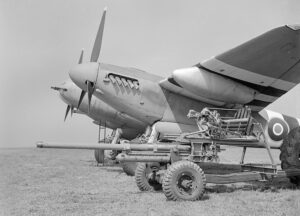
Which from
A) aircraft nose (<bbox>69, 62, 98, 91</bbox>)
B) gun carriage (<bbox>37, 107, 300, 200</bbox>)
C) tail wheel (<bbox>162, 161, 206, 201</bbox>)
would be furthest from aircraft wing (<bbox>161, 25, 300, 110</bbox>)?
tail wheel (<bbox>162, 161, 206, 201</bbox>)

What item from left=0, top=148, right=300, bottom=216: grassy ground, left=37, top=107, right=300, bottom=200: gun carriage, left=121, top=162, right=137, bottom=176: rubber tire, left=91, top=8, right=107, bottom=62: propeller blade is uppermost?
left=91, top=8, right=107, bottom=62: propeller blade

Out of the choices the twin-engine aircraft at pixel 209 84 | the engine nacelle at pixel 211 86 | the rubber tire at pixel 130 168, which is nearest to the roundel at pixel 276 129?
the twin-engine aircraft at pixel 209 84

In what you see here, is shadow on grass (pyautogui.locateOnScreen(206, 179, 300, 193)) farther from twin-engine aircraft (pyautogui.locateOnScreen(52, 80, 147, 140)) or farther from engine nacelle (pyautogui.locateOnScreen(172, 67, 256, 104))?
twin-engine aircraft (pyautogui.locateOnScreen(52, 80, 147, 140))

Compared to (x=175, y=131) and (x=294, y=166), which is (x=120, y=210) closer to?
(x=294, y=166)

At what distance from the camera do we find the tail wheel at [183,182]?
22.5 ft

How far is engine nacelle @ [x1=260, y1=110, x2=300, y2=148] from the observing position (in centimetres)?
1162

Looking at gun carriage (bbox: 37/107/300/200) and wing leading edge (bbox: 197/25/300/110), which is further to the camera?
wing leading edge (bbox: 197/25/300/110)

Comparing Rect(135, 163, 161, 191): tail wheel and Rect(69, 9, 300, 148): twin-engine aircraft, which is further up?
Rect(69, 9, 300, 148): twin-engine aircraft

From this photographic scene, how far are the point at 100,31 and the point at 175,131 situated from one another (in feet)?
15.9

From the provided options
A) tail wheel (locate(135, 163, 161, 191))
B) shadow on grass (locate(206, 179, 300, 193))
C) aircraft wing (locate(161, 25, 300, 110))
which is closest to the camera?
tail wheel (locate(135, 163, 161, 191))

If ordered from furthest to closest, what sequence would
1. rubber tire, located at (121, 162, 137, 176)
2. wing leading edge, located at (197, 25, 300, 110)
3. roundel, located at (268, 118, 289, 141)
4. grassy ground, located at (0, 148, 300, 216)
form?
roundel, located at (268, 118, 289, 141) → rubber tire, located at (121, 162, 137, 176) → wing leading edge, located at (197, 25, 300, 110) → grassy ground, located at (0, 148, 300, 216)

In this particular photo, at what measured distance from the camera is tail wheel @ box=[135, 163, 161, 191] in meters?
8.19

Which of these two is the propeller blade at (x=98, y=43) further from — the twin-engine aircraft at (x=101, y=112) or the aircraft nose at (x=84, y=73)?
the twin-engine aircraft at (x=101, y=112)

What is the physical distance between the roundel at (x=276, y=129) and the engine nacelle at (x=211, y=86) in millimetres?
1580
